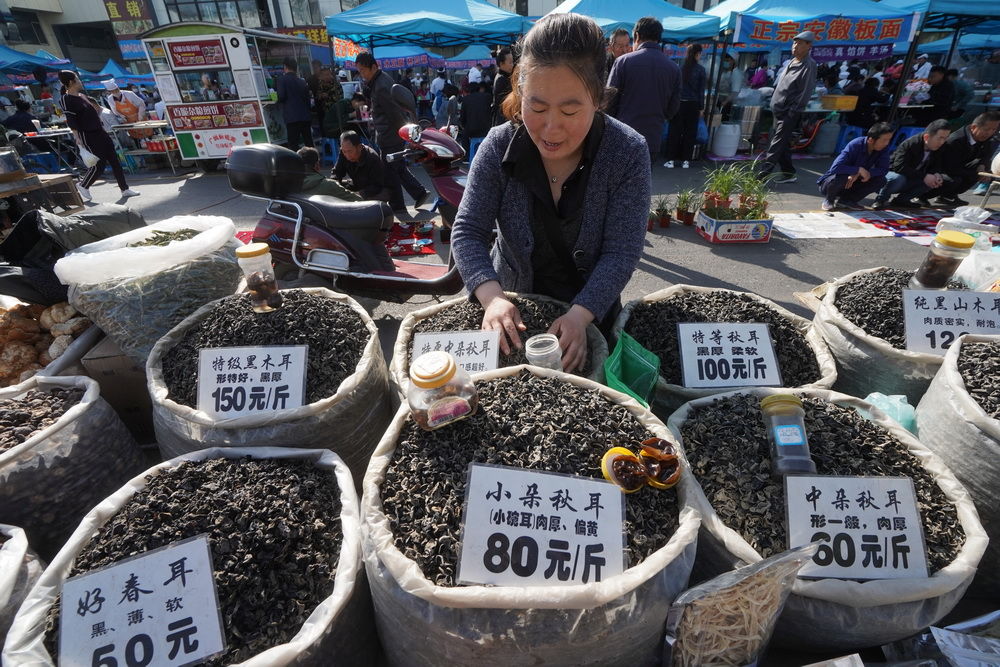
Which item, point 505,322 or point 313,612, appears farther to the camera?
point 505,322

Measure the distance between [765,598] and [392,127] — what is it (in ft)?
18.3

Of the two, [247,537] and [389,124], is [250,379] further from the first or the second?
[389,124]

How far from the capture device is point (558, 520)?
0.90 meters

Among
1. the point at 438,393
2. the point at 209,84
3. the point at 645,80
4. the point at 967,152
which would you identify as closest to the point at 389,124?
the point at 645,80

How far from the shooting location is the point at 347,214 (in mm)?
2789

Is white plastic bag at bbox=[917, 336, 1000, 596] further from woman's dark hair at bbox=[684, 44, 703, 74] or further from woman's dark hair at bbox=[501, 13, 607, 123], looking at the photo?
woman's dark hair at bbox=[684, 44, 703, 74]

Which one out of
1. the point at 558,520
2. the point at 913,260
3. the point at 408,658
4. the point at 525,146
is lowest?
the point at 913,260

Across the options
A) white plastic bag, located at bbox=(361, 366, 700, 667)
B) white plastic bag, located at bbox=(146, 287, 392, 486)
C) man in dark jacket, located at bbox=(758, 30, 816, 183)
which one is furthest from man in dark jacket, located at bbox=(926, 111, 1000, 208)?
white plastic bag, located at bbox=(146, 287, 392, 486)

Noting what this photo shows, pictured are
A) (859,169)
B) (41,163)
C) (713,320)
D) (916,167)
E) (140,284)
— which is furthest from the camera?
(41,163)

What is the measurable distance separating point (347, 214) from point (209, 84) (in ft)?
20.7

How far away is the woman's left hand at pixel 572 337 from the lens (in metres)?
1.41

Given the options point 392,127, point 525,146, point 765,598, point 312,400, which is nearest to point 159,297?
point 312,400

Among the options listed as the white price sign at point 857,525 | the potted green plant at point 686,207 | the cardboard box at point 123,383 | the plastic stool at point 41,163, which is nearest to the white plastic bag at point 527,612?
the white price sign at point 857,525

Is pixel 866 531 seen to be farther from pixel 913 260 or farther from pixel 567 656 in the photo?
pixel 913 260
